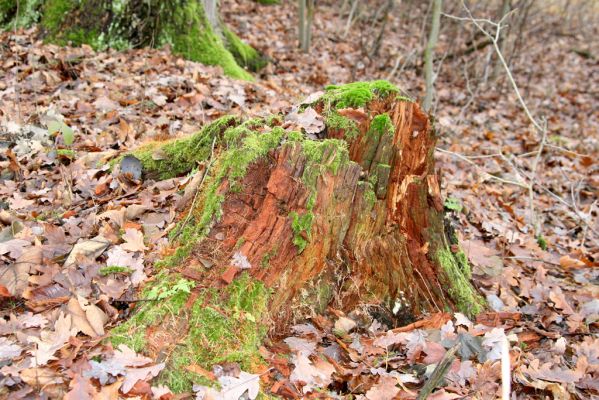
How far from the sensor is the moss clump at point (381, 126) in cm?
342

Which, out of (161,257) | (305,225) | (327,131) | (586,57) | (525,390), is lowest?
(525,390)

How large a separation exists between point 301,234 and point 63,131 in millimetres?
2987

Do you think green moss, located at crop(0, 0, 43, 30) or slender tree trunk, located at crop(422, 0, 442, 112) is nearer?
green moss, located at crop(0, 0, 43, 30)

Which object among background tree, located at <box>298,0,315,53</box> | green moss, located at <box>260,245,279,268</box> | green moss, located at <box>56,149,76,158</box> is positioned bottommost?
green moss, located at <box>260,245,279,268</box>

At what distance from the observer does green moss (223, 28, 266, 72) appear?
375 inches

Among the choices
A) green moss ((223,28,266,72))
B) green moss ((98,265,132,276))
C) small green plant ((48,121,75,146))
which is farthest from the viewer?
green moss ((223,28,266,72))

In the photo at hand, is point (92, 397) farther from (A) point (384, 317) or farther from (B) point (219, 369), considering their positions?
(A) point (384, 317)

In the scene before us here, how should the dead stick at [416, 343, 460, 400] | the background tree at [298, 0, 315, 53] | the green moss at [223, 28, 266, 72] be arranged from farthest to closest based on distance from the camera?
the background tree at [298, 0, 315, 53]
the green moss at [223, 28, 266, 72]
the dead stick at [416, 343, 460, 400]

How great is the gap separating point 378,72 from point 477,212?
701cm

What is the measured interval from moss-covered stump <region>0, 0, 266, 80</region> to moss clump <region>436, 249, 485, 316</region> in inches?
208

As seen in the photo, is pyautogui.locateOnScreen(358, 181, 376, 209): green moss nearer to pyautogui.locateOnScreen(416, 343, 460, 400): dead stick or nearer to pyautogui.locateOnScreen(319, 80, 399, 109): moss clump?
pyautogui.locateOnScreen(319, 80, 399, 109): moss clump

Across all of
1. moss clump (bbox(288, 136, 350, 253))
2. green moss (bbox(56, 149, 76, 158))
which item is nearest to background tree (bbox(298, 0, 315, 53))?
green moss (bbox(56, 149, 76, 158))

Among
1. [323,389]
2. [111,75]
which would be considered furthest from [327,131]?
[111,75]

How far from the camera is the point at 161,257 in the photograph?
3174 mm
